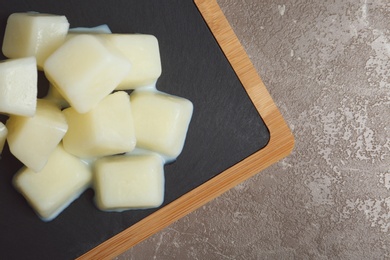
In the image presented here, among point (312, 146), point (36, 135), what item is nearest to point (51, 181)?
point (36, 135)

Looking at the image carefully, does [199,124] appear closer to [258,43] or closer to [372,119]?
[258,43]

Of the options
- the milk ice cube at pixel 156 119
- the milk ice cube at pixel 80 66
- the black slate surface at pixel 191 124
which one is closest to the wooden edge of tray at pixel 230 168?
the black slate surface at pixel 191 124

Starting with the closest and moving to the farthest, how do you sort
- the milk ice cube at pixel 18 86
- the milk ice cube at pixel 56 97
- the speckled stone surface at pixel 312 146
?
the milk ice cube at pixel 18 86 < the milk ice cube at pixel 56 97 < the speckled stone surface at pixel 312 146

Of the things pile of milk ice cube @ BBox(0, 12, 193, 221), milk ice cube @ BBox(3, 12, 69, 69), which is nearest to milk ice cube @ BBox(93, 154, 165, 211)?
pile of milk ice cube @ BBox(0, 12, 193, 221)

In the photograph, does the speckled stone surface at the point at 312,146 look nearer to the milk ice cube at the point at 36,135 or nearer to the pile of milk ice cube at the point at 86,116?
the pile of milk ice cube at the point at 86,116

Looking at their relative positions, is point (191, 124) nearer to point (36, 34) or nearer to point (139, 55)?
point (139, 55)

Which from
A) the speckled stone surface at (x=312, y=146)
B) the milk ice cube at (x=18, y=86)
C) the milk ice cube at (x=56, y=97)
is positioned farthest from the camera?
the speckled stone surface at (x=312, y=146)
